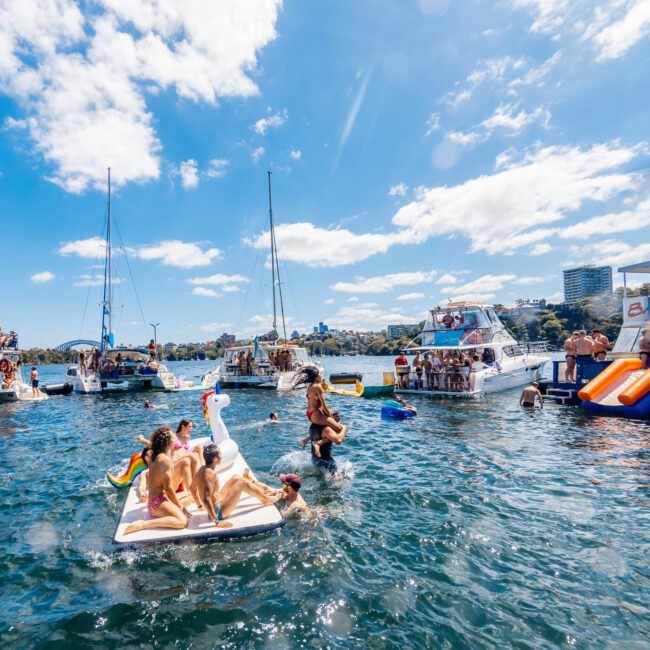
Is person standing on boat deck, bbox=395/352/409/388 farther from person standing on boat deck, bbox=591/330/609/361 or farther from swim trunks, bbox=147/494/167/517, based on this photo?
swim trunks, bbox=147/494/167/517

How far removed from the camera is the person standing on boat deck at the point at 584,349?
17.4 meters

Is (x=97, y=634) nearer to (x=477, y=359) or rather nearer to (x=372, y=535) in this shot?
(x=372, y=535)

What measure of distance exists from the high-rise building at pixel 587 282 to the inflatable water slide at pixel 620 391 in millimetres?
130103

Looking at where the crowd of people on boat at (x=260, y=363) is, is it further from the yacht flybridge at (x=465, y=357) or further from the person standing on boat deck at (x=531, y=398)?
the person standing on boat deck at (x=531, y=398)

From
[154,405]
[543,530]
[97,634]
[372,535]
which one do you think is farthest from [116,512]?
[154,405]

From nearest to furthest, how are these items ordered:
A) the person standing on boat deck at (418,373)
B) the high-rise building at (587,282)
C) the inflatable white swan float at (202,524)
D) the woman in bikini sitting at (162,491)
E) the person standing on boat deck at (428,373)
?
the inflatable white swan float at (202,524) → the woman in bikini sitting at (162,491) → the person standing on boat deck at (428,373) → the person standing on boat deck at (418,373) → the high-rise building at (587,282)

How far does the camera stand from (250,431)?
14.5 m

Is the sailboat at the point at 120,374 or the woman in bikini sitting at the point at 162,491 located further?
the sailboat at the point at 120,374

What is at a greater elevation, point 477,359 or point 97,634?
point 477,359

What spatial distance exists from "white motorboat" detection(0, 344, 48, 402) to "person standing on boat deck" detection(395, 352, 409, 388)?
2269cm

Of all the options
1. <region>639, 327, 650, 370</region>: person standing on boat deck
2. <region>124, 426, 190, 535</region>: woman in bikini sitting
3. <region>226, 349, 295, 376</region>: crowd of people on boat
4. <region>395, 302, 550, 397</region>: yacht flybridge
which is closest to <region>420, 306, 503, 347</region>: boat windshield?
<region>395, 302, 550, 397</region>: yacht flybridge

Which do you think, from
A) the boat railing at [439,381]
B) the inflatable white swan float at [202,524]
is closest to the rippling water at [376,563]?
the inflatable white swan float at [202,524]

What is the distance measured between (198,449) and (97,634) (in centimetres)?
335

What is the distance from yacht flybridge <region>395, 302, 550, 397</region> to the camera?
68.0ft
